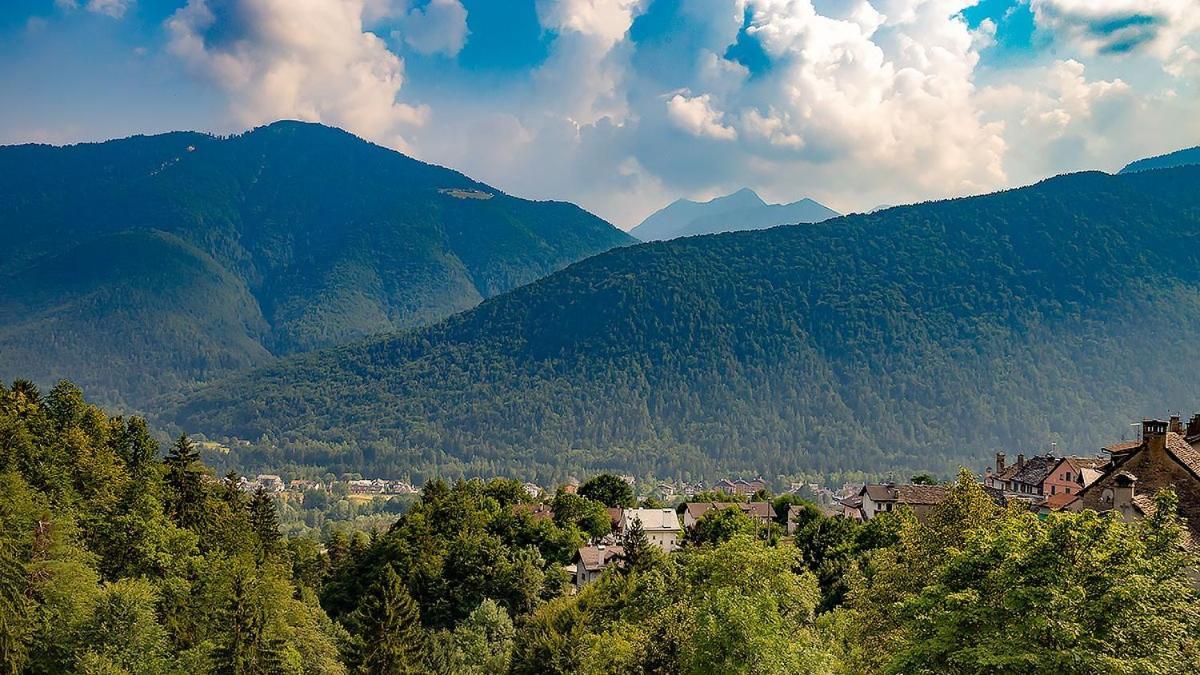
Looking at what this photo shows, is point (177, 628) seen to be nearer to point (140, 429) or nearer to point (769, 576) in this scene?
point (140, 429)

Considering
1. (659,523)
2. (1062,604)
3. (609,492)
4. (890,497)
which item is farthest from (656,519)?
(1062,604)

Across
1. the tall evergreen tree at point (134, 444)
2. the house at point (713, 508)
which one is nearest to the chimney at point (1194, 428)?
the house at point (713, 508)

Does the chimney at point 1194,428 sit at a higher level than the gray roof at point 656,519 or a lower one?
higher

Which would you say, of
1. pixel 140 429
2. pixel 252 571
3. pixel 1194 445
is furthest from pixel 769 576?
pixel 140 429

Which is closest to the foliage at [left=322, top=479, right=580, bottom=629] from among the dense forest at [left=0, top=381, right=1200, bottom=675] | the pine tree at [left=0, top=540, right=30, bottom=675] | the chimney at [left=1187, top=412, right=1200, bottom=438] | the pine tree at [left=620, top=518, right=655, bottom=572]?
the dense forest at [left=0, top=381, right=1200, bottom=675]

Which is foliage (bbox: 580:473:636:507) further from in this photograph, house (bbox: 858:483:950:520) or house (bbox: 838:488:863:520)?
house (bbox: 858:483:950:520)

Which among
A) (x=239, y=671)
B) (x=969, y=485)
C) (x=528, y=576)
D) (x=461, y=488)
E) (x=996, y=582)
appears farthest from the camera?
(x=461, y=488)

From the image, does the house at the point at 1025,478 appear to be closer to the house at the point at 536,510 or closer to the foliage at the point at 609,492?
the foliage at the point at 609,492
